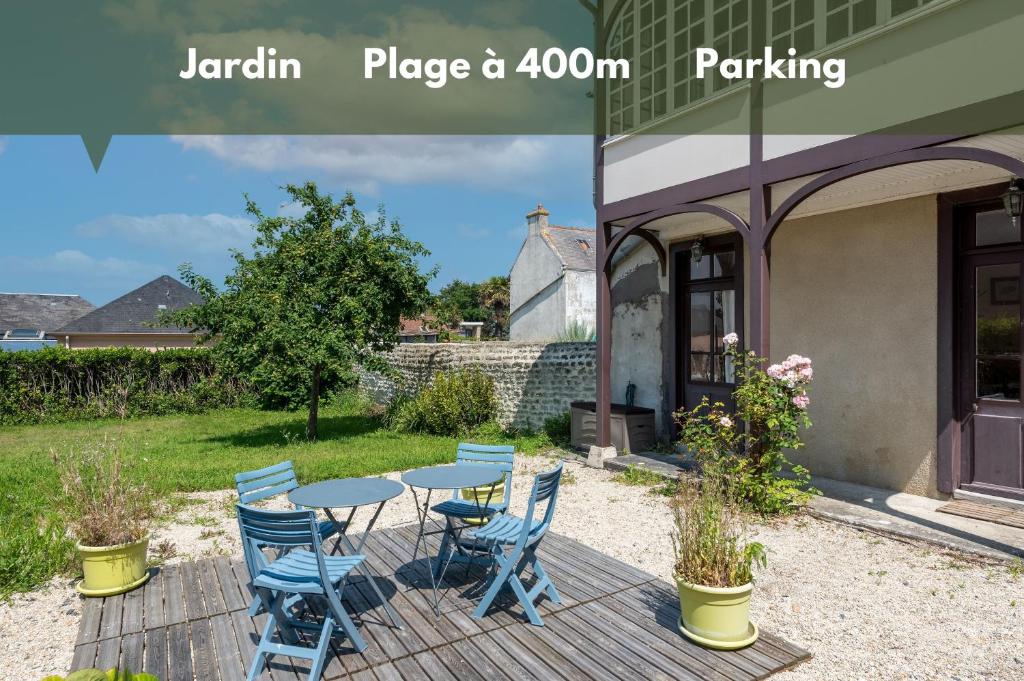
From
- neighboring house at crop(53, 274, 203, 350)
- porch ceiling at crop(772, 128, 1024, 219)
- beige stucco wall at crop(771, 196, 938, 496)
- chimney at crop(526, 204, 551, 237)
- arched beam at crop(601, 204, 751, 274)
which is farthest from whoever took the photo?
chimney at crop(526, 204, 551, 237)

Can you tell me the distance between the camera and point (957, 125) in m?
4.99

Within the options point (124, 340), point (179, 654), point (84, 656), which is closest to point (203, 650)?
point (179, 654)

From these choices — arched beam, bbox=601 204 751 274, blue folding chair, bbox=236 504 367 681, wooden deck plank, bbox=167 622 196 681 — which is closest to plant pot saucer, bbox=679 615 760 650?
blue folding chair, bbox=236 504 367 681

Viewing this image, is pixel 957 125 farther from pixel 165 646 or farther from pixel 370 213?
pixel 370 213

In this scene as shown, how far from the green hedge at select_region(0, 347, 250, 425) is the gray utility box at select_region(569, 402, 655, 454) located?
417 inches

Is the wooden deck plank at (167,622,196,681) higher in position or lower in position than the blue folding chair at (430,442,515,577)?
lower

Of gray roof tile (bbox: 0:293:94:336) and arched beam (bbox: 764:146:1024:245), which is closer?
arched beam (bbox: 764:146:1024:245)

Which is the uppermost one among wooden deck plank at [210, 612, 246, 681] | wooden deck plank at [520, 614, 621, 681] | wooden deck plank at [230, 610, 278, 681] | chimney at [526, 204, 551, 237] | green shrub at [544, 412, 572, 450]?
chimney at [526, 204, 551, 237]

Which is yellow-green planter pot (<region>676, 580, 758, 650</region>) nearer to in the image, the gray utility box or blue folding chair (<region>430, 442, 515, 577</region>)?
blue folding chair (<region>430, 442, 515, 577</region>)

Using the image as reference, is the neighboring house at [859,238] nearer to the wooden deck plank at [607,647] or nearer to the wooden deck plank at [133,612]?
the wooden deck plank at [607,647]

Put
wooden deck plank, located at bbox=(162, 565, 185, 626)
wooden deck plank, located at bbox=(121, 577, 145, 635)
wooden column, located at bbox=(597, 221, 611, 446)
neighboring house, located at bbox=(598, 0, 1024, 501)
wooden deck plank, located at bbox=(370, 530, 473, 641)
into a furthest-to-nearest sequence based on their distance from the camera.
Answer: wooden column, located at bbox=(597, 221, 611, 446), neighboring house, located at bbox=(598, 0, 1024, 501), wooden deck plank, located at bbox=(162, 565, 185, 626), wooden deck plank, located at bbox=(121, 577, 145, 635), wooden deck plank, located at bbox=(370, 530, 473, 641)

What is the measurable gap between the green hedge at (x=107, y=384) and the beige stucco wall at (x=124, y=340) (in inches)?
360

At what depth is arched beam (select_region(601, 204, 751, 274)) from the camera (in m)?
6.75

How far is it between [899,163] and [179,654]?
21.3ft
